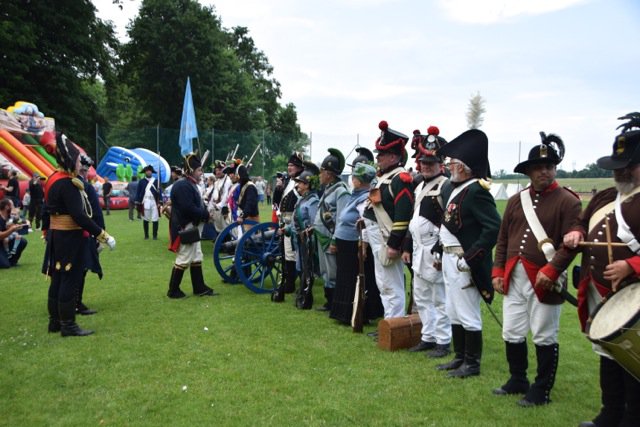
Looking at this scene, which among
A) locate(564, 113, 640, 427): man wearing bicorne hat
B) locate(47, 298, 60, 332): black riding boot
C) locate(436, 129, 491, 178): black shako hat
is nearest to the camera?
locate(564, 113, 640, 427): man wearing bicorne hat

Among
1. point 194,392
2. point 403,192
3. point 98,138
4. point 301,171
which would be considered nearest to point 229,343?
point 194,392

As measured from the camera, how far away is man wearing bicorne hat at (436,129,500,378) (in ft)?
15.3

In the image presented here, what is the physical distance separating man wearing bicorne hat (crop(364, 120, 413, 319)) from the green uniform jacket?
0.93m

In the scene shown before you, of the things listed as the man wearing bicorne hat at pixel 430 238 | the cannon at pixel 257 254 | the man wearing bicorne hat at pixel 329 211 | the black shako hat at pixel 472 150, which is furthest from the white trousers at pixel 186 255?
the black shako hat at pixel 472 150

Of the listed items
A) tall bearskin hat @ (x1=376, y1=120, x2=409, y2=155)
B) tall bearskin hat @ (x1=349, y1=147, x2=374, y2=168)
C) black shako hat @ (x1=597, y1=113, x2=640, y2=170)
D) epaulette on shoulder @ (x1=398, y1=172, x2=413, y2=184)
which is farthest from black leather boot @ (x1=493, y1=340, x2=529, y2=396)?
tall bearskin hat @ (x1=349, y1=147, x2=374, y2=168)

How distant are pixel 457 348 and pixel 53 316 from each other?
440cm

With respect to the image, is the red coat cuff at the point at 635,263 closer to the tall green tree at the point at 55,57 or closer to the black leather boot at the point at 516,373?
the black leather boot at the point at 516,373

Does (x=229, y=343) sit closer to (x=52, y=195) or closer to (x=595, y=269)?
(x=52, y=195)

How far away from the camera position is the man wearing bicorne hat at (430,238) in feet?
17.4

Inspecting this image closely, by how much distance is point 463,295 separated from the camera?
4.82 meters

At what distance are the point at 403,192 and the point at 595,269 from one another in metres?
2.40

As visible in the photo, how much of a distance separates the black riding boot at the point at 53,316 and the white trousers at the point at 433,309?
13.0 feet

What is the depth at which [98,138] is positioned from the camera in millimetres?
30141

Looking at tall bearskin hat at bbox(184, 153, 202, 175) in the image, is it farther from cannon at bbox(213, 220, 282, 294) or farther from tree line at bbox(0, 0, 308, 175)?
tree line at bbox(0, 0, 308, 175)
